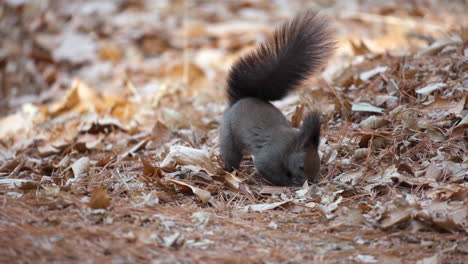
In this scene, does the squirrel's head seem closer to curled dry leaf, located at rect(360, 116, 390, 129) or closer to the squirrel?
the squirrel

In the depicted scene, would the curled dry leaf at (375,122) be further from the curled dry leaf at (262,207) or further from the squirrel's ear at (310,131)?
the curled dry leaf at (262,207)

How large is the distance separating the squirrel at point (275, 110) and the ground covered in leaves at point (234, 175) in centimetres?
17

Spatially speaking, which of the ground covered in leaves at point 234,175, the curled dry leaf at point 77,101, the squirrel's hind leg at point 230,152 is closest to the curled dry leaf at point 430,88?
the ground covered in leaves at point 234,175

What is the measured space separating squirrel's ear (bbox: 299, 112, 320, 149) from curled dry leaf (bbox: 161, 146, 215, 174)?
62 centimetres

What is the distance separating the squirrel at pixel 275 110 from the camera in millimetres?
3078

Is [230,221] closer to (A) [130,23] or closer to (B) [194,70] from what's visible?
(B) [194,70]

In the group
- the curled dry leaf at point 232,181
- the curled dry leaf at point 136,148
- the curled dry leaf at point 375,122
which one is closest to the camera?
the curled dry leaf at point 232,181

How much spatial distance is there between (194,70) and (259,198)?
405cm

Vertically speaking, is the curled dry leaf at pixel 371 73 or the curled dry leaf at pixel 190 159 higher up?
the curled dry leaf at pixel 371 73

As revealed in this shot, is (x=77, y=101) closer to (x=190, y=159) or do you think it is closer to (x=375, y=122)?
(x=190, y=159)

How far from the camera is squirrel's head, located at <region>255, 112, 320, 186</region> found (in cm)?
297

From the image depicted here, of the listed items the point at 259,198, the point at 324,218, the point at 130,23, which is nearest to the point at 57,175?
the point at 259,198

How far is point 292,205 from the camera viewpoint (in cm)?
260

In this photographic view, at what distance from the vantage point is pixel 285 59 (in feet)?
10.9
